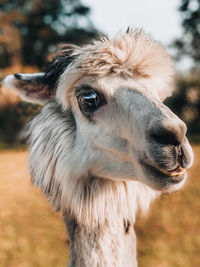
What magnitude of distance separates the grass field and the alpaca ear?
245 cm

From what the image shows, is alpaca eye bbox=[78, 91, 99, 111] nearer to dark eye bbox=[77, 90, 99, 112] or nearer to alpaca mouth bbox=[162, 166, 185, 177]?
dark eye bbox=[77, 90, 99, 112]

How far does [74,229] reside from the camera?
204cm

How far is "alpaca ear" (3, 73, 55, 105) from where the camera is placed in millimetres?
2229

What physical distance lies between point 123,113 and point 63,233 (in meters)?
4.55

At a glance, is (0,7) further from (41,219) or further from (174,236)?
(174,236)

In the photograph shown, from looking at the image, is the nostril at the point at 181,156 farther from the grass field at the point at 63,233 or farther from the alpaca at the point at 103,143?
the grass field at the point at 63,233

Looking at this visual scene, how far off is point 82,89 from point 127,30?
56 cm

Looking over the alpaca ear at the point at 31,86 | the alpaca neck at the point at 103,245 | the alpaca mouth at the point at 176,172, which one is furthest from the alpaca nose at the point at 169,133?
the alpaca ear at the point at 31,86

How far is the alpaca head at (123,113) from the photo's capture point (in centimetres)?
154

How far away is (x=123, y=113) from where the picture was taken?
5.71 ft

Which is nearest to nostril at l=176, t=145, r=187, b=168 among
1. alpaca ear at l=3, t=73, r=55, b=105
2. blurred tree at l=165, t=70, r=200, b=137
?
alpaca ear at l=3, t=73, r=55, b=105

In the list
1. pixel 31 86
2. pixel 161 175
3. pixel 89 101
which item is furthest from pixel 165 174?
pixel 31 86

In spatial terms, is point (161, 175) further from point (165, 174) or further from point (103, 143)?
point (103, 143)

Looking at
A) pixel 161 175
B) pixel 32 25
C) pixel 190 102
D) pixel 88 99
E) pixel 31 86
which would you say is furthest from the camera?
pixel 32 25
